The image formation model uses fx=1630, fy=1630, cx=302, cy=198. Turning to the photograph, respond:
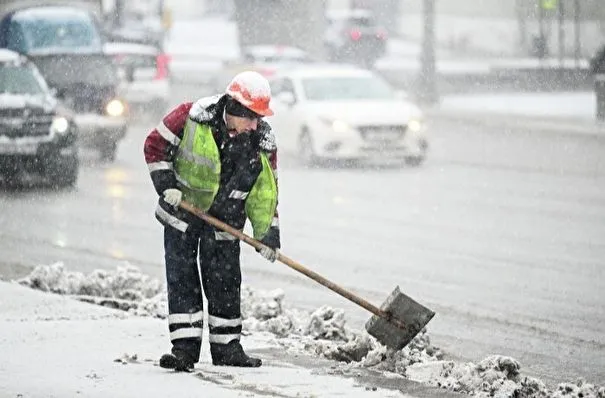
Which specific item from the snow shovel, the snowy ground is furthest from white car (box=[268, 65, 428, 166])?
the snow shovel

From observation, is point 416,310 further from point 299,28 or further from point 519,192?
point 299,28

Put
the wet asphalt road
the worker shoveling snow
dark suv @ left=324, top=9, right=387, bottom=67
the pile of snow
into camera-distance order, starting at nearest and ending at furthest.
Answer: the pile of snow < the worker shoveling snow < the wet asphalt road < dark suv @ left=324, top=9, right=387, bottom=67

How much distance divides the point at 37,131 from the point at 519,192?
18.6 feet

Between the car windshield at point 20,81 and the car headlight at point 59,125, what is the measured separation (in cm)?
56

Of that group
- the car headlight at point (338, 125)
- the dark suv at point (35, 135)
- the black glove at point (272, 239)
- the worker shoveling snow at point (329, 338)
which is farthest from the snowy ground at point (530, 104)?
the black glove at point (272, 239)

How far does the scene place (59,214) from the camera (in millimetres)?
16766

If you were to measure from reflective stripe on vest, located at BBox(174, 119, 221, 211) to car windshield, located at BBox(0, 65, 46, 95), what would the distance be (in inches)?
454

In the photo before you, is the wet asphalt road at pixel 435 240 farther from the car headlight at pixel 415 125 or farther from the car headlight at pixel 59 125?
the car headlight at pixel 59 125

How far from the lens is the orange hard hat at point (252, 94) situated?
8.02 m

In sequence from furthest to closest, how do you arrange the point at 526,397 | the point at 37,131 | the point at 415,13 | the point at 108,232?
the point at 415,13 → the point at 37,131 → the point at 108,232 → the point at 526,397

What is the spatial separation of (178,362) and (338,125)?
1444 cm

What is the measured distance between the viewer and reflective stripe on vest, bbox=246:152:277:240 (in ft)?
27.1

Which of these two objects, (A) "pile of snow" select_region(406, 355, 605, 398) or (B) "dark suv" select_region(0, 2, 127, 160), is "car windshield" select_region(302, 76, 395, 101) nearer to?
(B) "dark suv" select_region(0, 2, 127, 160)

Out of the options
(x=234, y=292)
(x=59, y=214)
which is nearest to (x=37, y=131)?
(x=59, y=214)
